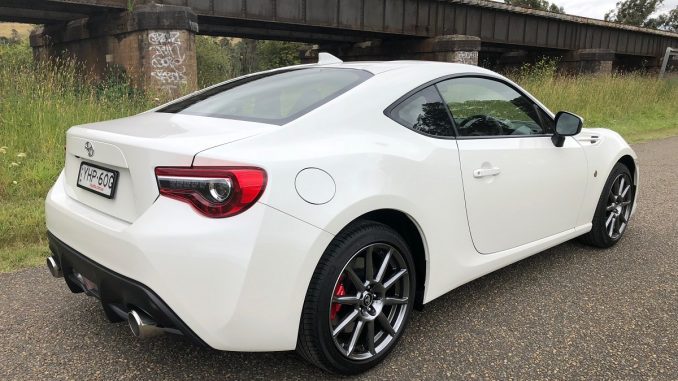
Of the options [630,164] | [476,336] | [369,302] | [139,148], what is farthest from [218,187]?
[630,164]

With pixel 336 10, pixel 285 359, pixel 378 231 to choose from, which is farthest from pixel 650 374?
pixel 336 10

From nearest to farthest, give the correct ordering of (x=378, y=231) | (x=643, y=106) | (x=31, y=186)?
1. (x=378, y=231)
2. (x=31, y=186)
3. (x=643, y=106)

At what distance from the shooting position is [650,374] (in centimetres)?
253

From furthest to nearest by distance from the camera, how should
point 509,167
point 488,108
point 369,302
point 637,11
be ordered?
point 637,11, point 488,108, point 509,167, point 369,302

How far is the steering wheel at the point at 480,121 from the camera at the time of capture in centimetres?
306

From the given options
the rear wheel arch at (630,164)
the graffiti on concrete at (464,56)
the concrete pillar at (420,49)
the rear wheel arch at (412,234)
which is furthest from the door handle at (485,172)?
the graffiti on concrete at (464,56)

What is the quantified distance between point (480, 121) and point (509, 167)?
0.33 metres

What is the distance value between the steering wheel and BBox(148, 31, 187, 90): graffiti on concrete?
12938 millimetres

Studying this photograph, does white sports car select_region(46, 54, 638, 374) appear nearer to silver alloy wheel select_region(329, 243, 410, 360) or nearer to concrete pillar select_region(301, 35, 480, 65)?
silver alloy wheel select_region(329, 243, 410, 360)

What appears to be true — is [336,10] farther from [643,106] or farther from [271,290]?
[271,290]

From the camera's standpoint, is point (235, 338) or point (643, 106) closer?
point (235, 338)

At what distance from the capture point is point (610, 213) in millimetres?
4250

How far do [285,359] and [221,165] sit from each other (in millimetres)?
1115

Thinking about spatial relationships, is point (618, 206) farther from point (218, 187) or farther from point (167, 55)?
point (167, 55)
